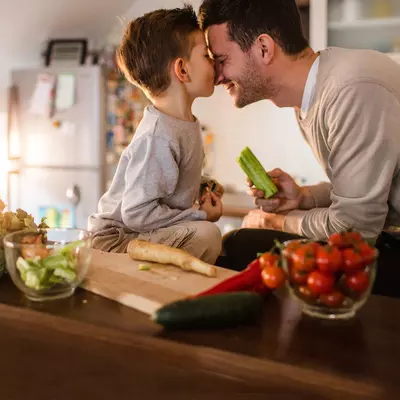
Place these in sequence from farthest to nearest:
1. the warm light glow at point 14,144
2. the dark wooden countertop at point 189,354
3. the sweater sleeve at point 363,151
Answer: the warm light glow at point 14,144 → the sweater sleeve at point 363,151 → the dark wooden countertop at point 189,354

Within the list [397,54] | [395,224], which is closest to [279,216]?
[395,224]

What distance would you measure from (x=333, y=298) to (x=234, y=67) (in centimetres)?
104

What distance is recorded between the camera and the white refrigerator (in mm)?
3518

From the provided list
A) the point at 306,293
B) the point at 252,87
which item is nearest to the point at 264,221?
the point at 252,87

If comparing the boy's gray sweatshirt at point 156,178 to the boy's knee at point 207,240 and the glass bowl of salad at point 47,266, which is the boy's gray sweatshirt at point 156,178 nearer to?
the boy's knee at point 207,240

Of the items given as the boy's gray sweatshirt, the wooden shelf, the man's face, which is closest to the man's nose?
the man's face

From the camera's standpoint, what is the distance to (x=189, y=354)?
0.84m

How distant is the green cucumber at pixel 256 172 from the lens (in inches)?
69.3

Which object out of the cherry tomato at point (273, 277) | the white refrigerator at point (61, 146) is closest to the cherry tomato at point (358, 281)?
the cherry tomato at point (273, 277)

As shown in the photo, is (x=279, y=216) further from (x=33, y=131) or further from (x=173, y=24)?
(x=33, y=131)

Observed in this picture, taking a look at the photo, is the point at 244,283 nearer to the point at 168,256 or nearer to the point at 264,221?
the point at 168,256

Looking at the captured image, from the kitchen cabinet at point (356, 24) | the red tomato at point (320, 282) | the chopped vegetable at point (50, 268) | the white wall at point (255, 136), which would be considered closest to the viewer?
the red tomato at point (320, 282)

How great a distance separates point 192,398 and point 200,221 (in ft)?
2.47

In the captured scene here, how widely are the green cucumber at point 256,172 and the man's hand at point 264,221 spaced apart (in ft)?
0.37
